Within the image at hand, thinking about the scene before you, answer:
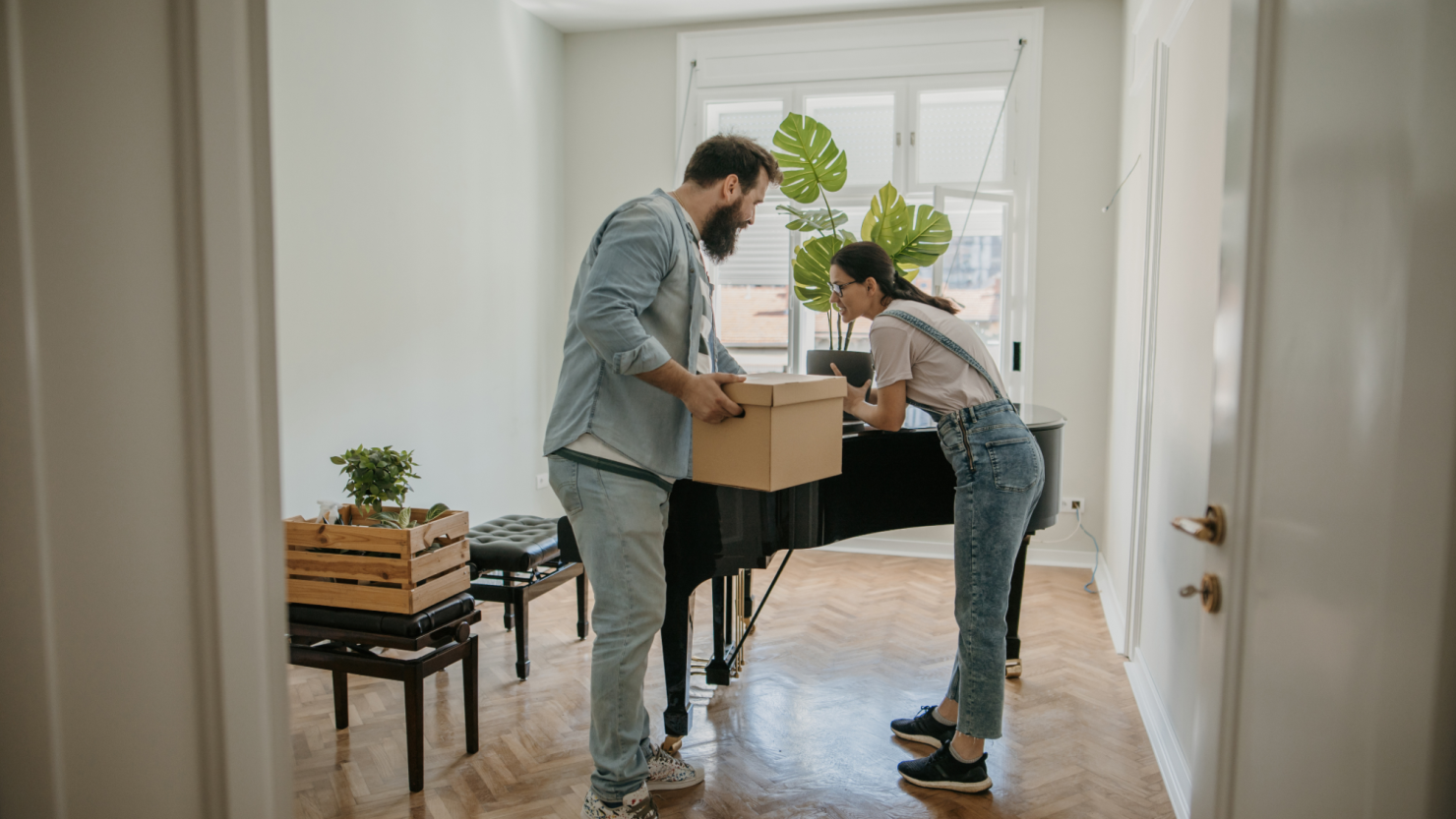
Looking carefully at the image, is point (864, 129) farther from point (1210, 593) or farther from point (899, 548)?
point (1210, 593)

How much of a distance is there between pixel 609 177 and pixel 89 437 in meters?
5.03

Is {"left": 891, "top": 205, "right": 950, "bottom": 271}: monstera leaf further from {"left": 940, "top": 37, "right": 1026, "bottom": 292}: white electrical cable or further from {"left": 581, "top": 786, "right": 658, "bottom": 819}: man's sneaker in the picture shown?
{"left": 581, "top": 786, "right": 658, "bottom": 819}: man's sneaker

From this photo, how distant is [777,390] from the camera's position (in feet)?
6.24

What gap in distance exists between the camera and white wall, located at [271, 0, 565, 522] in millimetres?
3391

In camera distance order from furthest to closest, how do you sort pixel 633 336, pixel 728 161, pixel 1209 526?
pixel 728 161 → pixel 633 336 → pixel 1209 526

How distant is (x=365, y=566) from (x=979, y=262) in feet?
12.8

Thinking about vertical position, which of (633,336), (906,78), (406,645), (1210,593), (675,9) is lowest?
(406,645)

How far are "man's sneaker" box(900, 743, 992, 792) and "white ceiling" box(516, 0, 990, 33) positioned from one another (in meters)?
4.22

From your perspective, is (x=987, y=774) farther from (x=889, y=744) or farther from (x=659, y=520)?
(x=659, y=520)

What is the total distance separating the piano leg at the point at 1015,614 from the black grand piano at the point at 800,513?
290 mm

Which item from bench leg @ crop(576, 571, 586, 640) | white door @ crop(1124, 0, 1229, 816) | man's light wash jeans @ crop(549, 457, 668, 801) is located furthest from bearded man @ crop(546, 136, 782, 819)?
bench leg @ crop(576, 571, 586, 640)

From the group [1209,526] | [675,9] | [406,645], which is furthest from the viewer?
[675,9]

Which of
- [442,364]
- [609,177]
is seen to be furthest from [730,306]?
[442,364]

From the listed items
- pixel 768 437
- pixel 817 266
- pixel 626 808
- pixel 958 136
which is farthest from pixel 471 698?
pixel 958 136
